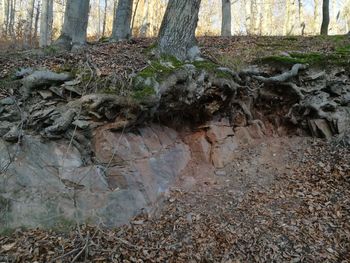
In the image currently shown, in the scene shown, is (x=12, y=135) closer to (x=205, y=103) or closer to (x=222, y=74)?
(x=205, y=103)

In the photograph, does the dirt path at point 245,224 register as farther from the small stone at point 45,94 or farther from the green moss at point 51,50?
the green moss at point 51,50

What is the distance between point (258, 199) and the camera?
5.64m

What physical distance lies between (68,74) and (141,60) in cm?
148

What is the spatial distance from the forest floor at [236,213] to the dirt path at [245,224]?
0.6 inches

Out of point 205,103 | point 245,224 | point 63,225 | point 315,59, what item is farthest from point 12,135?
point 315,59

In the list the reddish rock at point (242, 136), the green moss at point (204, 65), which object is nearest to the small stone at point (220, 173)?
the reddish rock at point (242, 136)

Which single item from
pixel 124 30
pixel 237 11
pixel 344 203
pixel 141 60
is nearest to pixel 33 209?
pixel 141 60

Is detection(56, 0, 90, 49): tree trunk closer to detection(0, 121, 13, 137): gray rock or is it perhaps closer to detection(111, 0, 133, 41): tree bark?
detection(111, 0, 133, 41): tree bark

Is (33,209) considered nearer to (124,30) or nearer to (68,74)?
(68,74)

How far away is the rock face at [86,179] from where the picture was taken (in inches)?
178

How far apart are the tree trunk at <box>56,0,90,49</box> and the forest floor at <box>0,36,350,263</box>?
635mm

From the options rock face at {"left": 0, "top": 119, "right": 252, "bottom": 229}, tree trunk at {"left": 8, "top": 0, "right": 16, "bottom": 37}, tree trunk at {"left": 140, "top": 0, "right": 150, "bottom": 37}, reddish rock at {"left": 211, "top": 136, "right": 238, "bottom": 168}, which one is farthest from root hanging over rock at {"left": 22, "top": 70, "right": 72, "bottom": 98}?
tree trunk at {"left": 8, "top": 0, "right": 16, "bottom": 37}

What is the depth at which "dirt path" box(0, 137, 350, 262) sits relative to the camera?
4352 mm

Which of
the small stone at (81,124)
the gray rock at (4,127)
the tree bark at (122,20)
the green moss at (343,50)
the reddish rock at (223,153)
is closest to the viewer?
the gray rock at (4,127)
